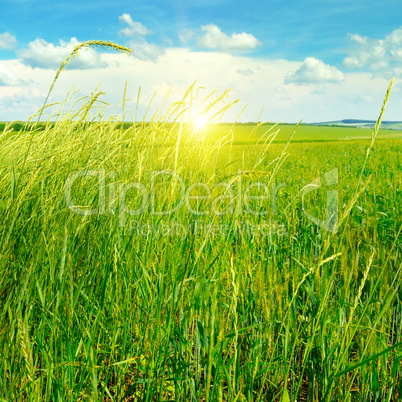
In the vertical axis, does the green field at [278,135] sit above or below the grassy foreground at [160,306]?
above

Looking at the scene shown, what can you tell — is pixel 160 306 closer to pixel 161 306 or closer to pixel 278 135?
pixel 161 306

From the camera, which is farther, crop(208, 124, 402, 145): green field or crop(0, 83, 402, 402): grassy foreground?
crop(208, 124, 402, 145): green field

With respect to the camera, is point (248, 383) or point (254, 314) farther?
point (254, 314)

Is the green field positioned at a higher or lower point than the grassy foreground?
higher

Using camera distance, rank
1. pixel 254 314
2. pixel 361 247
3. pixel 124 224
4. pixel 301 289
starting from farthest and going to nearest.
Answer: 1. pixel 361 247
2. pixel 301 289
3. pixel 124 224
4. pixel 254 314

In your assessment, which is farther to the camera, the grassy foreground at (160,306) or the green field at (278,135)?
the green field at (278,135)

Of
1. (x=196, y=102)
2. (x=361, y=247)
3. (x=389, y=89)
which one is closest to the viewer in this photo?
(x=389, y=89)

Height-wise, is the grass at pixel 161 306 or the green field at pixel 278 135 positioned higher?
the green field at pixel 278 135

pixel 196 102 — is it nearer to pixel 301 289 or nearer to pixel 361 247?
pixel 301 289

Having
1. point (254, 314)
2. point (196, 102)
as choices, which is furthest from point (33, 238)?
point (196, 102)

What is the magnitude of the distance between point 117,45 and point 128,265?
0.90 meters

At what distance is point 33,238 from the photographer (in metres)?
1.62

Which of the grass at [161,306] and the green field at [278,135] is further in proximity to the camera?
the green field at [278,135]

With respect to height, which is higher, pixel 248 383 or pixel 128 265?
pixel 128 265
